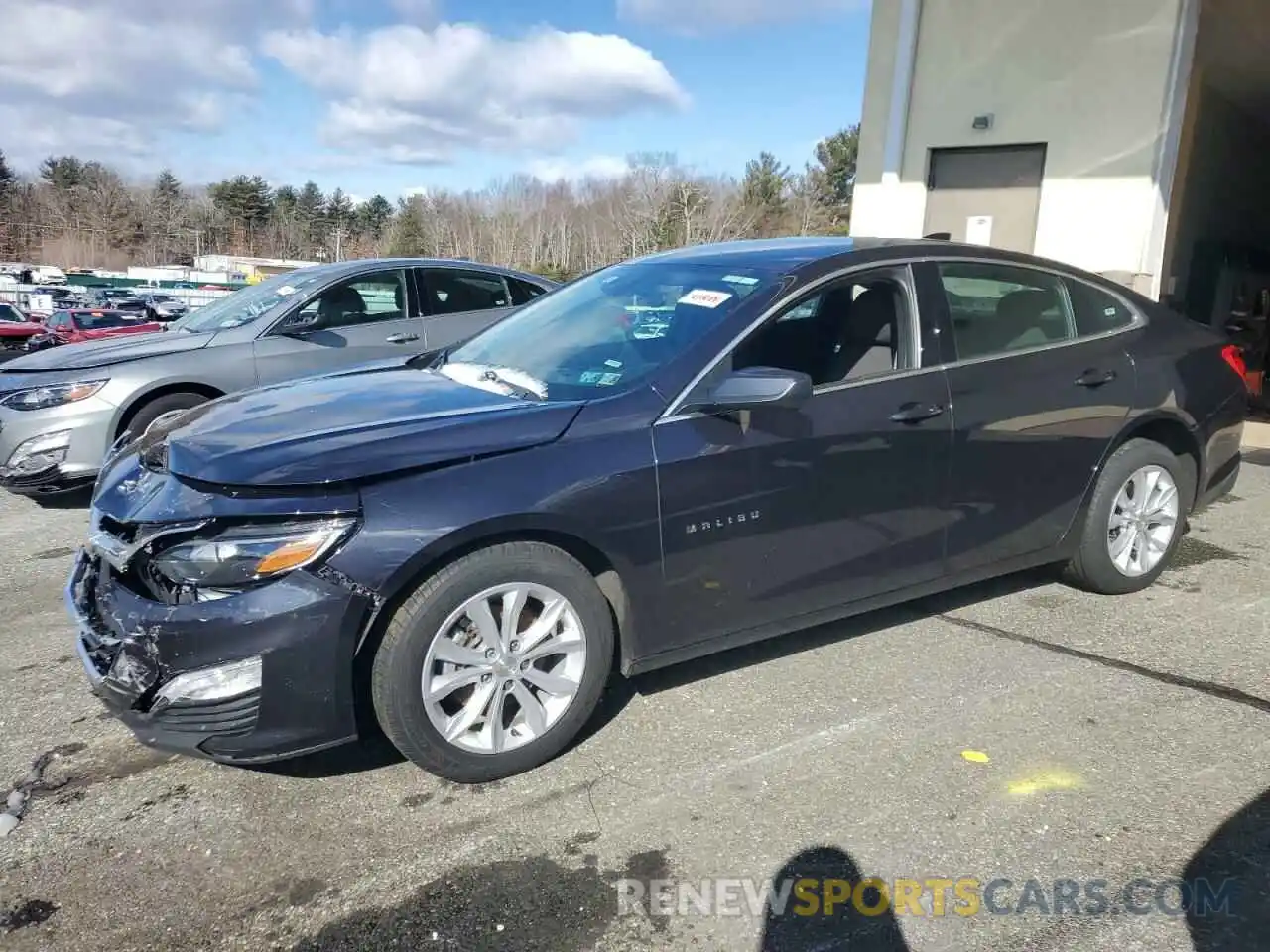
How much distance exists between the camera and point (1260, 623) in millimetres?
4258

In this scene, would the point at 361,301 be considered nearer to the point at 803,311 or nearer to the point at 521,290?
the point at 521,290

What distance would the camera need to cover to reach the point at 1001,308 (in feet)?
13.3

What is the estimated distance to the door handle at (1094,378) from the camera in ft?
13.6

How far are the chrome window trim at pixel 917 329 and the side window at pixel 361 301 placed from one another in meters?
4.26

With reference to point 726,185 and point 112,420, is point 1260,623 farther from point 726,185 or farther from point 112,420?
point 726,185

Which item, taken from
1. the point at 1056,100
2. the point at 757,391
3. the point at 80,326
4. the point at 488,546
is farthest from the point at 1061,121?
the point at 80,326

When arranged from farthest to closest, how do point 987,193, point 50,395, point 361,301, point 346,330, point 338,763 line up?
point 987,193 < point 361,301 < point 346,330 < point 50,395 < point 338,763

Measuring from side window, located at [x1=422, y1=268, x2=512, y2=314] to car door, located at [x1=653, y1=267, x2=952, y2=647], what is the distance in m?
4.24

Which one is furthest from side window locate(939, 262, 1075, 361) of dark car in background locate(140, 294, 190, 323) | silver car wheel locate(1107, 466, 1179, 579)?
dark car in background locate(140, 294, 190, 323)

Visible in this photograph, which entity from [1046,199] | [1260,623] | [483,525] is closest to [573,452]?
[483,525]

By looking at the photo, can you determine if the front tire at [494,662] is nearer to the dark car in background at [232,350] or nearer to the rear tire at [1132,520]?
the rear tire at [1132,520]

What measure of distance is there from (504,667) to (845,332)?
6.14 feet

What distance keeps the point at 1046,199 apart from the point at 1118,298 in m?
6.55

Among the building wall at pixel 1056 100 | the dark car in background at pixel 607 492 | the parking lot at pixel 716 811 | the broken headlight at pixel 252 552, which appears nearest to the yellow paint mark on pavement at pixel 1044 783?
the parking lot at pixel 716 811
